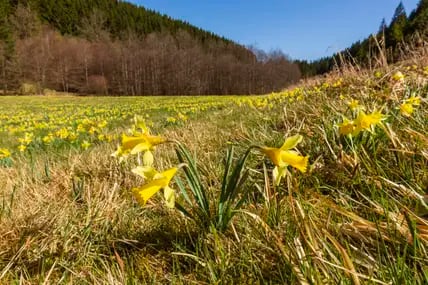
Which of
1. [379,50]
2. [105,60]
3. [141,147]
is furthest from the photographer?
[105,60]

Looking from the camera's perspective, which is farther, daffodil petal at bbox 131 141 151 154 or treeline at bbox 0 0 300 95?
treeline at bbox 0 0 300 95

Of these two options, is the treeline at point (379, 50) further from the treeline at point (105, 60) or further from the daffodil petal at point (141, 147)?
the treeline at point (105, 60)

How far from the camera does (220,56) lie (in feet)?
219

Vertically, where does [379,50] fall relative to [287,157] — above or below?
above

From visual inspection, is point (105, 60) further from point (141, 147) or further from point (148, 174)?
point (148, 174)

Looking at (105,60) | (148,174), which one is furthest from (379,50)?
(105,60)

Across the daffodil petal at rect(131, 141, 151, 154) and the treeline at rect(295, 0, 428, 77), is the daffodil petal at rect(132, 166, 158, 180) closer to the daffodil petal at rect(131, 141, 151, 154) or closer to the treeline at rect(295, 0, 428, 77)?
the daffodil petal at rect(131, 141, 151, 154)

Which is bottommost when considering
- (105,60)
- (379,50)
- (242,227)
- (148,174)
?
(242,227)

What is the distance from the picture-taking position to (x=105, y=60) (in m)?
56.8

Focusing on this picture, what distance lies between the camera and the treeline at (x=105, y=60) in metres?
47.8

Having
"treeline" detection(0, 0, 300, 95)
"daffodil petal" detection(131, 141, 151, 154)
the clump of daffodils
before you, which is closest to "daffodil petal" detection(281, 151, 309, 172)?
the clump of daffodils

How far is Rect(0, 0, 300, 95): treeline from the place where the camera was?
4784 cm

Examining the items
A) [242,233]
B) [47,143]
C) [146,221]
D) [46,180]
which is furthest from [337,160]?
[47,143]

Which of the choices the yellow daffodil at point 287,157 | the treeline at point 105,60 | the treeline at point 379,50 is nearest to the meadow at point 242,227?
the yellow daffodil at point 287,157
